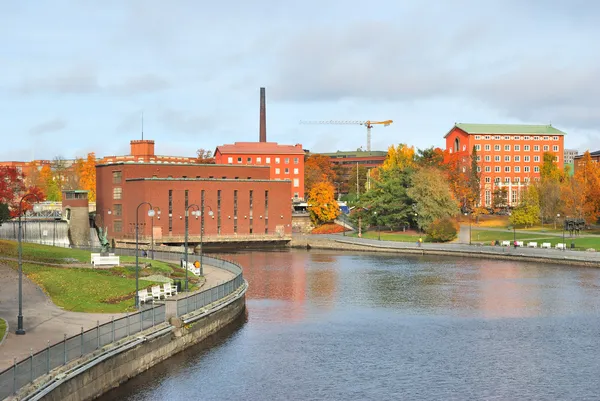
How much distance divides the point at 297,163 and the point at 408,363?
136682 millimetres

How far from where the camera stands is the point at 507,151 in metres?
165

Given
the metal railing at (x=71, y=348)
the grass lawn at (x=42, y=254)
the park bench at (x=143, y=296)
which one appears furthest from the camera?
the grass lawn at (x=42, y=254)

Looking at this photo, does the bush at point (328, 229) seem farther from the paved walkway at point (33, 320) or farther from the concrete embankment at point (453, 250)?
the paved walkway at point (33, 320)

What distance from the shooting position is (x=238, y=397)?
3116 cm

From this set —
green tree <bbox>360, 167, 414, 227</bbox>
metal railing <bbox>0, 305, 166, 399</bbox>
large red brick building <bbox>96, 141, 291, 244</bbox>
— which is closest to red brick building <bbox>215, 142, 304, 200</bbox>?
large red brick building <bbox>96, 141, 291, 244</bbox>

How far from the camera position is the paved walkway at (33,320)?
30.4m

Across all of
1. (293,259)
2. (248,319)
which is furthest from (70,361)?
(293,259)

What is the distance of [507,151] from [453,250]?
7437cm

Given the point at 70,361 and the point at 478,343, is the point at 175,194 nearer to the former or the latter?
the point at 478,343

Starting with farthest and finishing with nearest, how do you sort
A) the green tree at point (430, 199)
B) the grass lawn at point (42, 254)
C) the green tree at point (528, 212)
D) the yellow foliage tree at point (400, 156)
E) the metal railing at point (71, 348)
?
the yellow foliage tree at point (400, 156) < the green tree at point (528, 212) < the green tree at point (430, 199) < the grass lawn at point (42, 254) < the metal railing at point (71, 348)

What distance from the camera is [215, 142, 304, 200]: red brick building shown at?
554 ft

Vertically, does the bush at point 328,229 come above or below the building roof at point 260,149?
below

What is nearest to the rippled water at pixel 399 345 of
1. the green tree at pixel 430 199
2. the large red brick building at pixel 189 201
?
the green tree at pixel 430 199

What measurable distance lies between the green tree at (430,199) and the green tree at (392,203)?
324 centimetres
